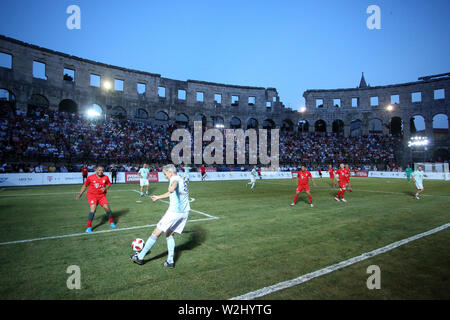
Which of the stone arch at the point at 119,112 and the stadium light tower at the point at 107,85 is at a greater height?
the stadium light tower at the point at 107,85

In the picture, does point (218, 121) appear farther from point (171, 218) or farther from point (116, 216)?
point (171, 218)

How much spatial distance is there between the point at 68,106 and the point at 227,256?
148ft

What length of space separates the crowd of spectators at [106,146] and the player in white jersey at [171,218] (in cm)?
2586

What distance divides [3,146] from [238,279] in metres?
32.3

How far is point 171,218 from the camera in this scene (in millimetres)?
5000

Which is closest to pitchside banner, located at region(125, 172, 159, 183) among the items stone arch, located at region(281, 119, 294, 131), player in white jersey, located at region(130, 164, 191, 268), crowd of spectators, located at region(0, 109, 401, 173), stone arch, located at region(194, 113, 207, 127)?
crowd of spectators, located at region(0, 109, 401, 173)

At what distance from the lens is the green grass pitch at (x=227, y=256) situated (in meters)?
3.99

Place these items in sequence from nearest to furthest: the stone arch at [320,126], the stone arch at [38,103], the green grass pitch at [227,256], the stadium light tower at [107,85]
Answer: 1. the green grass pitch at [227,256]
2. the stone arch at [38,103]
3. the stadium light tower at [107,85]
4. the stone arch at [320,126]

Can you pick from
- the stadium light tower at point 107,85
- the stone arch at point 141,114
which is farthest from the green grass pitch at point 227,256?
the stone arch at point 141,114

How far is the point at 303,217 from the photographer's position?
948 centimetres

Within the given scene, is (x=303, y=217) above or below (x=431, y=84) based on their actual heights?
below

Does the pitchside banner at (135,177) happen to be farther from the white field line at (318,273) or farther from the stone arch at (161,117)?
the white field line at (318,273)

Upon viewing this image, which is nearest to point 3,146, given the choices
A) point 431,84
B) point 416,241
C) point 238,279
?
point 238,279
